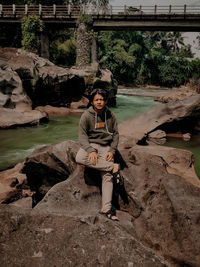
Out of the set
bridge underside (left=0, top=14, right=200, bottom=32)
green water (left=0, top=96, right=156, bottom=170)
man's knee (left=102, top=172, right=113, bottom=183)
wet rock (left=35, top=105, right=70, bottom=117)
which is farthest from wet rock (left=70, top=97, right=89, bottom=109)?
man's knee (left=102, top=172, right=113, bottom=183)

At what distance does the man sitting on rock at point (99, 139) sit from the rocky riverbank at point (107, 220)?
26 centimetres

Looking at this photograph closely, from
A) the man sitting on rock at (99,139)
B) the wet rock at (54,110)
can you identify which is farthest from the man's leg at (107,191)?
the wet rock at (54,110)

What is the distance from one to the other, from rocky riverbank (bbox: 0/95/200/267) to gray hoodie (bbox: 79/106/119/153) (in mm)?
381

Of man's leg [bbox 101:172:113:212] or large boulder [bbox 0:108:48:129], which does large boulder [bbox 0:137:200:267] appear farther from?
large boulder [bbox 0:108:48:129]

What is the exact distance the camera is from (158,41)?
166 feet

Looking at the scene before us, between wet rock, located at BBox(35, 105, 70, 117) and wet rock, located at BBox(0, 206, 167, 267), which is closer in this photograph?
wet rock, located at BBox(0, 206, 167, 267)

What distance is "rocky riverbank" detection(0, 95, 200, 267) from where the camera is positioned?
1.66m

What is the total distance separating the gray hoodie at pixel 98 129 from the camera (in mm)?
2818

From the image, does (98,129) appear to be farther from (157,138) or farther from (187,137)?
(187,137)

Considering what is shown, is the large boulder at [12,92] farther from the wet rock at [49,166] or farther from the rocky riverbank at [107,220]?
the rocky riverbank at [107,220]

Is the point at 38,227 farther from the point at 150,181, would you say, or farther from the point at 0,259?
the point at 150,181

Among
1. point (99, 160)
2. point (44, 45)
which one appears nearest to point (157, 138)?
point (99, 160)

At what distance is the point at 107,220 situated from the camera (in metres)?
1.90

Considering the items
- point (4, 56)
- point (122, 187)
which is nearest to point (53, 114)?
point (4, 56)
